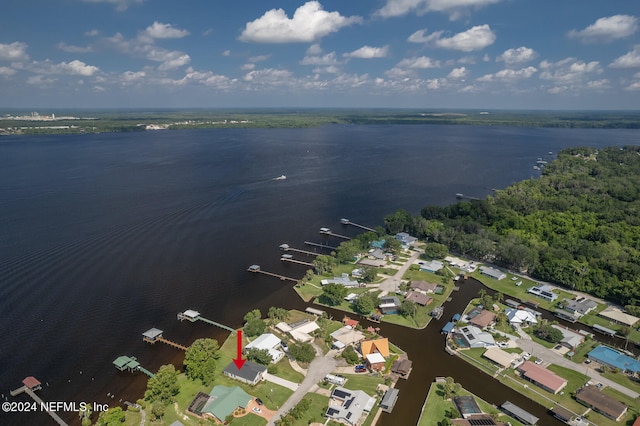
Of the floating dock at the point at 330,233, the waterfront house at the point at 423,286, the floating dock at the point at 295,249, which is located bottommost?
the waterfront house at the point at 423,286

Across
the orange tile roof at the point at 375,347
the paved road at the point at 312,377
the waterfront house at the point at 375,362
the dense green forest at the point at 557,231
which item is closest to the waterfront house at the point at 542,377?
the orange tile roof at the point at 375,347

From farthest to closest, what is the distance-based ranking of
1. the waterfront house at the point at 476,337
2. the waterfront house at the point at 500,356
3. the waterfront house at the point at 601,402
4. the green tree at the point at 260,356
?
the waterfront house at the point at 476,337
the waterfront house at the point at 500,356
the green tree at the point at 260,356
the waterfront house at the point at 601,402

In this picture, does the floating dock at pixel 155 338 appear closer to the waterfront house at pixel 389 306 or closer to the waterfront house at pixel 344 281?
the waterfront house at pixel 344 281

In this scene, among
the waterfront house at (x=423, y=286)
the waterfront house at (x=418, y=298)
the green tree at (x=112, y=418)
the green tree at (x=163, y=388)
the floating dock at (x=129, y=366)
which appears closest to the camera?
the green tree at (x=112, y=418)

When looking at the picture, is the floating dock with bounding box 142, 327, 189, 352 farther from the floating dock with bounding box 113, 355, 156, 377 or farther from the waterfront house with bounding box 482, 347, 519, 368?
the waterfront house with bounding box 482, 347, 519, 368

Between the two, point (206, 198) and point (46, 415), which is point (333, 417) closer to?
point (46, 415)

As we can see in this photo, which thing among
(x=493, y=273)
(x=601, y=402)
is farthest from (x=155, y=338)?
(x=493, y=273)

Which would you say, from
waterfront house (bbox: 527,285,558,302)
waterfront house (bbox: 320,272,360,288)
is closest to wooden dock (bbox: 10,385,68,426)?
waterfront house (bbox: 320,272,360,288)
